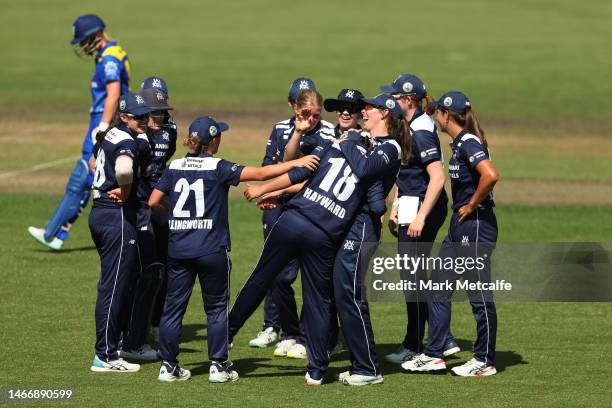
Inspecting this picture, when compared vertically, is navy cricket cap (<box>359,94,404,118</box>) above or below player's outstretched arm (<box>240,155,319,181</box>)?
above

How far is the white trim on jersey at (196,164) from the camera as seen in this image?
33.7 feet

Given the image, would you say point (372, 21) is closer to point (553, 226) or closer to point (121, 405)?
point (553, 226)

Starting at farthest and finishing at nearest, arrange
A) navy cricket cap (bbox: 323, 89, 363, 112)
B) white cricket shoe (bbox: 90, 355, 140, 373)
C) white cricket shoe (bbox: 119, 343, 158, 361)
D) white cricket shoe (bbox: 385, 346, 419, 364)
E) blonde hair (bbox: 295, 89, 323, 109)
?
white cricket shoe (bbox: 385, 346, 419, 364)
white cricket shoe (bbox: 119, 343, 158, 361)
navy cricket cap (bbox: 323, 89, 363, 112)
blonde hair (bbox: 295, 89, 323, 109)
white cricket shoe (bbox: 90, 355, 140, 373)

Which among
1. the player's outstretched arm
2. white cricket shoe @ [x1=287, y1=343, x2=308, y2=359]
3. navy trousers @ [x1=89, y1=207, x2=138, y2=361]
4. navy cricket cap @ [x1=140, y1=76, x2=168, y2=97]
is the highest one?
navy cricket cap @ [x1=140, y1=76, x2=168, y2=97]

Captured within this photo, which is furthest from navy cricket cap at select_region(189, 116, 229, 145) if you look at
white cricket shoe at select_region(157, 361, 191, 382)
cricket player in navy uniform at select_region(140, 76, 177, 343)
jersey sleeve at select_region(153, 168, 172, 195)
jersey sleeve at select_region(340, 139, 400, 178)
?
white cricket shoe at select_region(157, 361, 191, 382)

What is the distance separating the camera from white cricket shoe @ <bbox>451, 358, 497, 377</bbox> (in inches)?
421

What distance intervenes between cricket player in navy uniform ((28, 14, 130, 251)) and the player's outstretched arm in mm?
5972

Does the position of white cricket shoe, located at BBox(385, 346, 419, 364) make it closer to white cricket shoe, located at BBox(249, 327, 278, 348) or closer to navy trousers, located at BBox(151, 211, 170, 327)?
white cricket shoe, located at BBox(249, 327, 278, 348)

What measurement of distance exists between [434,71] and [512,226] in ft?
67.9

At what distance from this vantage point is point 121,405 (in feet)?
31.2

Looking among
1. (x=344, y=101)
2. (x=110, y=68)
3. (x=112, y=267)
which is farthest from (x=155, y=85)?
(x=110, y=68)

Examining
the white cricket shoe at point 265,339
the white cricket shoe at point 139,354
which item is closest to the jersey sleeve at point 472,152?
the white cricket shoe at point 265,339

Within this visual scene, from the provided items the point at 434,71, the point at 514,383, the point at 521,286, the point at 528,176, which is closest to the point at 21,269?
the point at 521,286

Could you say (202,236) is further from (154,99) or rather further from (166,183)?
(154,99)
